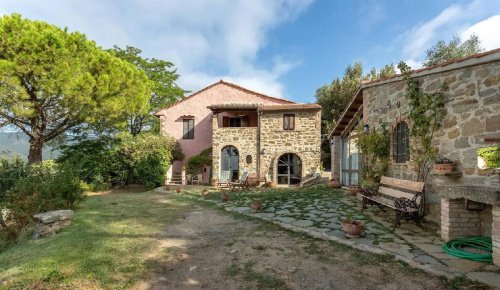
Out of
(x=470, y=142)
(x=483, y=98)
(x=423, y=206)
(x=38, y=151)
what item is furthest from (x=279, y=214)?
(x=38, y=151)

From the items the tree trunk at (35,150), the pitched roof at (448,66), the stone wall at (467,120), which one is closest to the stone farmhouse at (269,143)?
the pitched roof at (448,66)

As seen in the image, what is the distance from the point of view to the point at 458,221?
16.3ft

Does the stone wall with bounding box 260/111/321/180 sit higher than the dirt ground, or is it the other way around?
the stone wall with bounding box 260/111/321/180

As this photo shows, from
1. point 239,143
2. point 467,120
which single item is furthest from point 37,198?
point 239,143

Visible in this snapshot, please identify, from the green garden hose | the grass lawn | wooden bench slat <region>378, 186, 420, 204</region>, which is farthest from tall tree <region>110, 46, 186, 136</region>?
the green garden hose

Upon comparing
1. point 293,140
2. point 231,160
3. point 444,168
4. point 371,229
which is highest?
point 293,140

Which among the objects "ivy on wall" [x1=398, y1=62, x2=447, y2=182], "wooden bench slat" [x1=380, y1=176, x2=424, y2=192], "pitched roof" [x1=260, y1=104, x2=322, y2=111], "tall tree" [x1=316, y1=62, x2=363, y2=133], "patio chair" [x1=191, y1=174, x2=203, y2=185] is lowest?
"patio chair" [x1=191, y1=174, x2=203, y2=185]

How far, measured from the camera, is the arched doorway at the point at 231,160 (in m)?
18.1

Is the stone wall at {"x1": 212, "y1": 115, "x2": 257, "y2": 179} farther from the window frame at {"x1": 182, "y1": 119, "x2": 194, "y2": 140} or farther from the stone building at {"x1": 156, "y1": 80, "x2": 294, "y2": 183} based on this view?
the window frame at {"x1": 182, "y1": 119, "x2": 194, "y2": 140}

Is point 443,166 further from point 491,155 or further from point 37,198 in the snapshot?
point 37,198

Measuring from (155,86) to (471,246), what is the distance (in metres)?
23.1

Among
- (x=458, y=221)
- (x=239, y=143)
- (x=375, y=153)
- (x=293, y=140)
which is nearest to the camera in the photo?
(x=458, y=221)

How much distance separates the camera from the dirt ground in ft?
11.8

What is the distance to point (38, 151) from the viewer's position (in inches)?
585
